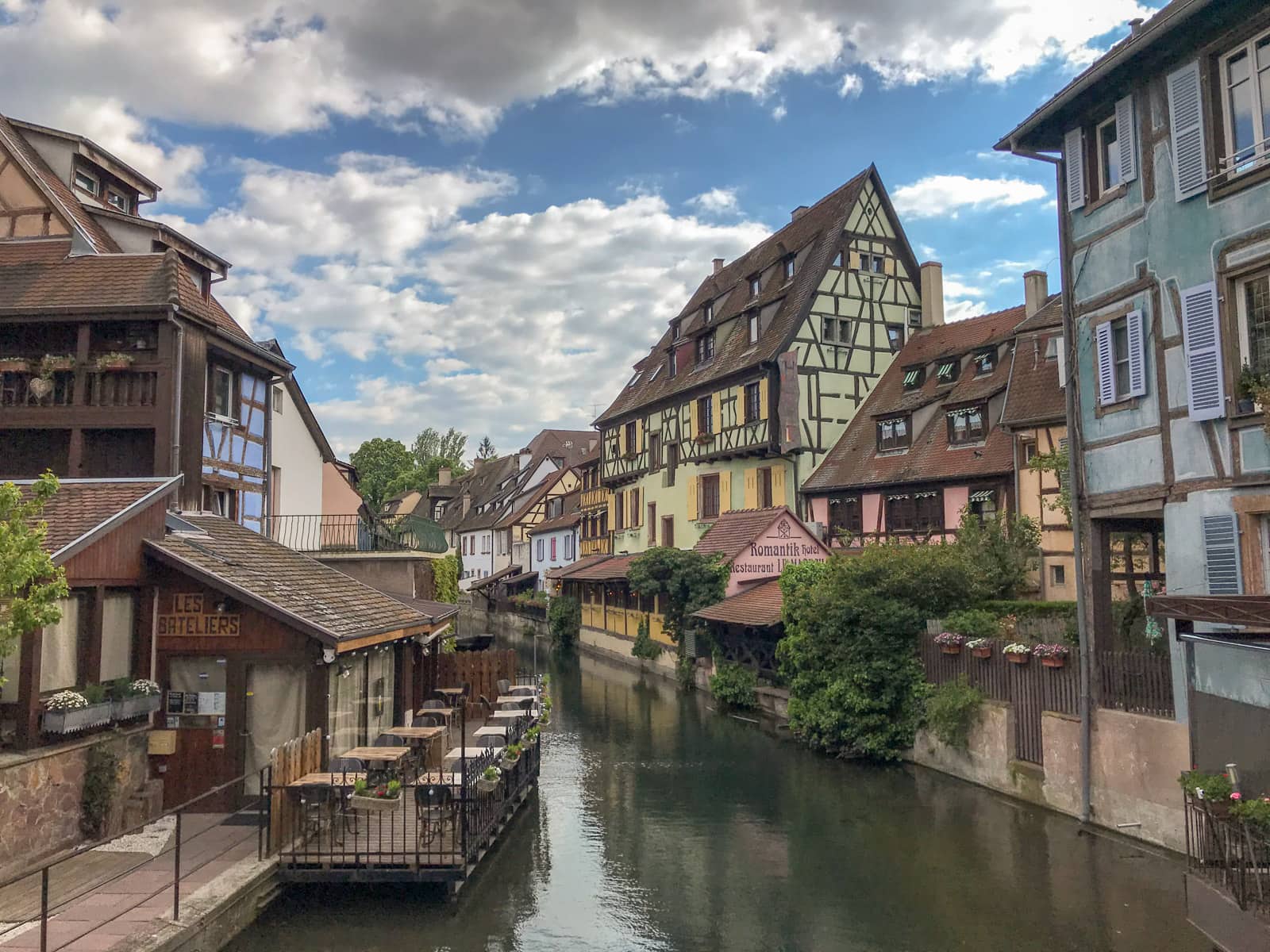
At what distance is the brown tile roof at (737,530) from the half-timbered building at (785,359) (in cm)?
128

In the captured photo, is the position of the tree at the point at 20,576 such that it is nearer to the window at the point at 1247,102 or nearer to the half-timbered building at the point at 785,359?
the window at the point at 1247,102

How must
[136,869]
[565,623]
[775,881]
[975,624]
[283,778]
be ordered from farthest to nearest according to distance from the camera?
[565,623] → [975,624] → [775,881] → [283,778] → [136,869]

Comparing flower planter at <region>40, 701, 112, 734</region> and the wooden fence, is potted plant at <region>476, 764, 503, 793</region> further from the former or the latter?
flower planter at <region>40, 701, 112, 734</region>

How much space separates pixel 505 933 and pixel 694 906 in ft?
7.25

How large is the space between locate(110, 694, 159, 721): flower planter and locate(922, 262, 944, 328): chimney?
2695 cm

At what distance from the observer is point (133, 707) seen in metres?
10.8

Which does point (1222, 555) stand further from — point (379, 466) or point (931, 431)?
point (379, 466)

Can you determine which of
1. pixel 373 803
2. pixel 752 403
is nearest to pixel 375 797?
pixel 373 803

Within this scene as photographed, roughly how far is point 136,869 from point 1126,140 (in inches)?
561

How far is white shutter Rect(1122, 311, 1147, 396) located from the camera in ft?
37.8

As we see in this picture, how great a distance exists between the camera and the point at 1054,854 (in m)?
11.5

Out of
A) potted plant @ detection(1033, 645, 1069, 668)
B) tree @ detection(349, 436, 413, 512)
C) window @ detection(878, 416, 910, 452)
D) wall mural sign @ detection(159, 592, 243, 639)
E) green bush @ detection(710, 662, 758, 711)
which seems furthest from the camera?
tree @ detection(349, 436, 413, 512)

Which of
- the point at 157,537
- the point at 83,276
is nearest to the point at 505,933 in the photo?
the point at 157,537

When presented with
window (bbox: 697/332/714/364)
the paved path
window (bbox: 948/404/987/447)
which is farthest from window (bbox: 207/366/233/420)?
window (bbox: 697/332/714/364)
